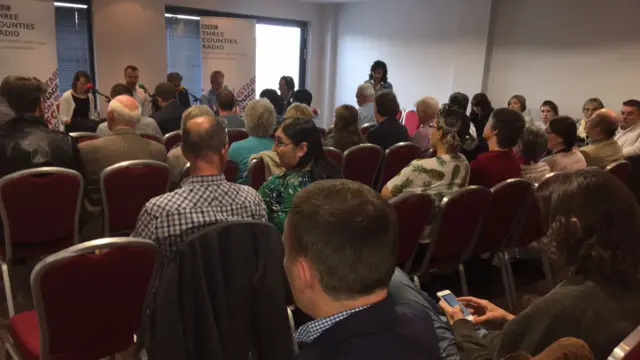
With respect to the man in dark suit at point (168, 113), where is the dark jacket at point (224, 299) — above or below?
below

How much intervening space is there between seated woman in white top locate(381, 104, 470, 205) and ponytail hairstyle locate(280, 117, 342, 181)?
1.87 feet

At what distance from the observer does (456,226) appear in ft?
9.84

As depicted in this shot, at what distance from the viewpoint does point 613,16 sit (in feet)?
23.3

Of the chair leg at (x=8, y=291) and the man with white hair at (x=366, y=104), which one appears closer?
the chair leg at (x=8, y=291)

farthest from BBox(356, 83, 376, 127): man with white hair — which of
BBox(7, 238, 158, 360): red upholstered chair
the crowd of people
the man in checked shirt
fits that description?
BBox(7, 238, 158, 360): red upholstered chair

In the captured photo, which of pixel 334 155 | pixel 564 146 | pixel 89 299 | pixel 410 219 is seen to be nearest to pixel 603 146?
pixel 564 146

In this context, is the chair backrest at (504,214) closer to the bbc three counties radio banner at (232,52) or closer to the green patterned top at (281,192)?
the green patterned top at (281,192)

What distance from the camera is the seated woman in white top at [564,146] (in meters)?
3.92

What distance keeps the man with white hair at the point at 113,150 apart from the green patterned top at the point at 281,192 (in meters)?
1.36

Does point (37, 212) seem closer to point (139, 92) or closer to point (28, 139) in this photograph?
point (28, 139)

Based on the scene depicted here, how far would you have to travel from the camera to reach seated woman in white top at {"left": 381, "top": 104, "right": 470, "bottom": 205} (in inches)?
118

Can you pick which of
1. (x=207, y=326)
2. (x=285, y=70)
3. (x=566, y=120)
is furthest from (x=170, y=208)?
(x=285, y=70)

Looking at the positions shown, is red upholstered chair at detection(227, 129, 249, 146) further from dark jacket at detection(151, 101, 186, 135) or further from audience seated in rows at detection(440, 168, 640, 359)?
audience seated in rows at detection(440, 168, 640, 359)

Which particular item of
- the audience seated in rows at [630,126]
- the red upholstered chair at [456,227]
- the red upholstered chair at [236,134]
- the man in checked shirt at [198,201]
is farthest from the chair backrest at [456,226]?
the audience seated in rows at [630,126]
